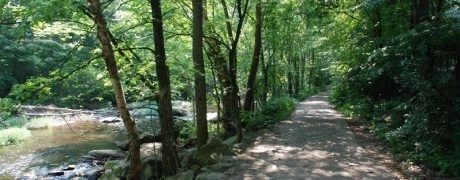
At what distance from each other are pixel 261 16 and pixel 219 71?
11.0ft

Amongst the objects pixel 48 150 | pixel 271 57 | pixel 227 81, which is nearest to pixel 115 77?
pixel 227 81

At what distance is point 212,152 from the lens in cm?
930

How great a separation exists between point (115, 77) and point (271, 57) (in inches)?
575

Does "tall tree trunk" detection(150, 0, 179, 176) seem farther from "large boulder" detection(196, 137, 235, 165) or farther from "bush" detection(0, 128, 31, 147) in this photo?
"bush" detection(0, 128, 31, 147)

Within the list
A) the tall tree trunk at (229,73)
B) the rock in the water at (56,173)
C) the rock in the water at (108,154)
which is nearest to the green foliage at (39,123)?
the rock in the water at (108,154)

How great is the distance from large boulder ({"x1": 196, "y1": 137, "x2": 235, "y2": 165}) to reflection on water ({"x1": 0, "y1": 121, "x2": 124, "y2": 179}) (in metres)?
4.95

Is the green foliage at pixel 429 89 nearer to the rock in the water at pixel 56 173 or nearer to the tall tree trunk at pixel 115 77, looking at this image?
the tall tree trunk at pixel 115 77

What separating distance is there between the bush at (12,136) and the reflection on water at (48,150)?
1.44 feet

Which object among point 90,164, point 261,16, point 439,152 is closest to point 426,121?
point 439,152

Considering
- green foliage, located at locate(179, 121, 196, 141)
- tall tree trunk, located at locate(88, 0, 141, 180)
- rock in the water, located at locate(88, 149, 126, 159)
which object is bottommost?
rock in the water, located at locate(88, 149, 126, 159)

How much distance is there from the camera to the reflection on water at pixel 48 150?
1512 centimetres

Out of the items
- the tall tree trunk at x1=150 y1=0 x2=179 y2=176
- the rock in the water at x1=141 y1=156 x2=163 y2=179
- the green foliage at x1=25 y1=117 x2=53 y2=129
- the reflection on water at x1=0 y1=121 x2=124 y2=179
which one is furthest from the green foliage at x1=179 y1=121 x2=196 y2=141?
the green foliage at x1=25 y1=117 x2=53 y2=129

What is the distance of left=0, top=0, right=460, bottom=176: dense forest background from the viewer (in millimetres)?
7359

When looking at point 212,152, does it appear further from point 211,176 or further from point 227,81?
point 227,81
